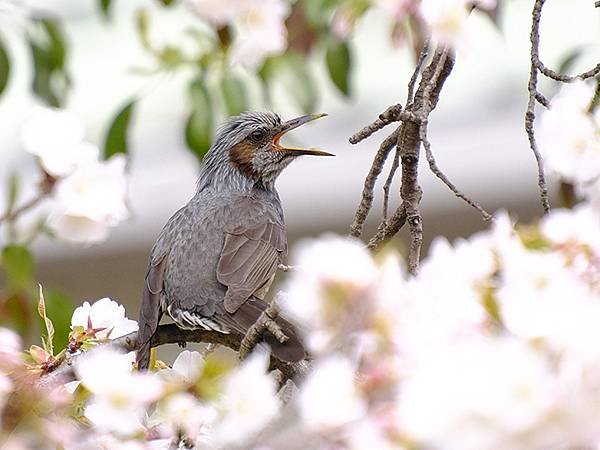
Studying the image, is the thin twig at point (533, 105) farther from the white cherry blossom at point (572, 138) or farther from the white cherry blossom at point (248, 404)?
the white cherry blossom at point (248, 404)

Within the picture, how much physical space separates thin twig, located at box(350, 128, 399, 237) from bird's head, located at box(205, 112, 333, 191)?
166 centimetres

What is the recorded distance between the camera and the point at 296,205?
7.84m

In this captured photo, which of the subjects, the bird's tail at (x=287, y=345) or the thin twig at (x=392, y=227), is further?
the thin twig at (x=392, y=227)

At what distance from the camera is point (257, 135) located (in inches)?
150

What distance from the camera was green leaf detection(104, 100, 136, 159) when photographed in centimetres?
296

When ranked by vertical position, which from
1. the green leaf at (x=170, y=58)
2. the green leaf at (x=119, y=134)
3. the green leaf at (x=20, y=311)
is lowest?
the green leaf at (x=20, y=311)

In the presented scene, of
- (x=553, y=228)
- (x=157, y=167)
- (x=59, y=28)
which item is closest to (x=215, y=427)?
(x=553, y=228)

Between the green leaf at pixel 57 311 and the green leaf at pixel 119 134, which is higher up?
the green leaf at pixel 119 134

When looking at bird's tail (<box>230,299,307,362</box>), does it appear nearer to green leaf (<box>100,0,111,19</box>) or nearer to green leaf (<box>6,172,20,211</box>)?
green leaf (<box>6,172,20,211</box>)

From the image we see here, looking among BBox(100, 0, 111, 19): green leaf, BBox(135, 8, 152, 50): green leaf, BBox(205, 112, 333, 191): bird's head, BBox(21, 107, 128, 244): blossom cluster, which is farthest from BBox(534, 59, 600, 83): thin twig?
BBox(205, 112, 333, 191): bird's head

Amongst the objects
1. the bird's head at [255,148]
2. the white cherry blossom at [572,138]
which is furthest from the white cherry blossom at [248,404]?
the bird's head at [255,148]

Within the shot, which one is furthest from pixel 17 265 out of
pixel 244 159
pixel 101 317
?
pixel 244 159

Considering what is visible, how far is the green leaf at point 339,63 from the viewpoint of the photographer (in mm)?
3104

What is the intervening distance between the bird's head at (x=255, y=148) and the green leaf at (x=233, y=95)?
2.22ft
